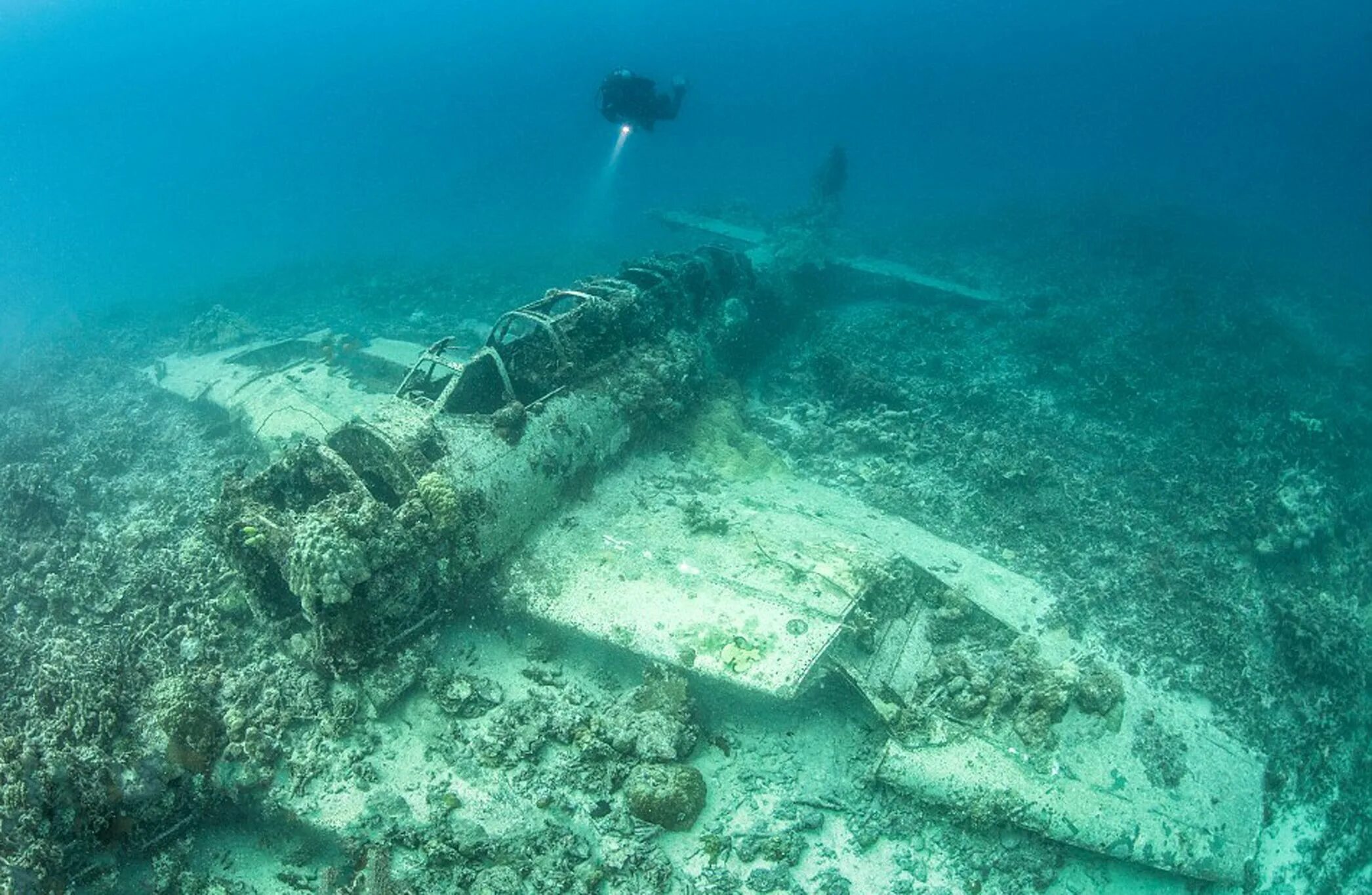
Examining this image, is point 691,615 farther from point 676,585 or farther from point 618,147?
point 618,147

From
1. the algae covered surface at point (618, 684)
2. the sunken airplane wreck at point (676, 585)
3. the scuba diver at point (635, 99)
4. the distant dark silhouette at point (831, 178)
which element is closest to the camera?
the algae covered surface at point (618, 684)

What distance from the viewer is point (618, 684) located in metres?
7.71

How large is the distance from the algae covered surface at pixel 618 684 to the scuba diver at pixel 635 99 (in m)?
16.1

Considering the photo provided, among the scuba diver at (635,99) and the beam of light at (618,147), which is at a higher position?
the scuba diver at (635,99)

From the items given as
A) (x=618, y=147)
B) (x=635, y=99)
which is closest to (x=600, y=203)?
(x=635, y=99)

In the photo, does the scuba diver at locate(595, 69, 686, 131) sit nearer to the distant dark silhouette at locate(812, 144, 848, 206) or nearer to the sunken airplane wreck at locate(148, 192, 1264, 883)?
the distant dark silhouette at locate(812, 144, 848, 206)

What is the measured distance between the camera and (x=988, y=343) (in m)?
18.0

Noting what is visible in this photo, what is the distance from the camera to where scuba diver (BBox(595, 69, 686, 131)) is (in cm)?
2433

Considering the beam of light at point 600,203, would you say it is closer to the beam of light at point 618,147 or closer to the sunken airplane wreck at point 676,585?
the beam of light at point 618,147

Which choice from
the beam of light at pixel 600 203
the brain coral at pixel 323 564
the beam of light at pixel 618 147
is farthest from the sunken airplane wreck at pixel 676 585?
the beam of light at pixel 618 147

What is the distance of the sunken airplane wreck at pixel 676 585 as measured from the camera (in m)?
6.31

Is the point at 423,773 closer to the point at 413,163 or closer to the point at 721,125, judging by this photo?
the point at 413,163

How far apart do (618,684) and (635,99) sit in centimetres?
2303

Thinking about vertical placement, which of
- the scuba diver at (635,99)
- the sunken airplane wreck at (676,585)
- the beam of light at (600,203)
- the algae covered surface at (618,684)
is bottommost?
the beam of light at (600,203)
